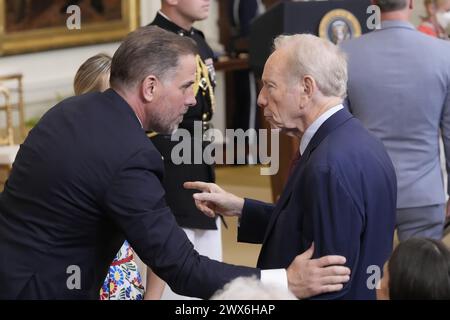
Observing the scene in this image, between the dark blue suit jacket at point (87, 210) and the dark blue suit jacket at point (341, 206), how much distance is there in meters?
0.15

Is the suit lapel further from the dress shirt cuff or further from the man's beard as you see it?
the man's beard

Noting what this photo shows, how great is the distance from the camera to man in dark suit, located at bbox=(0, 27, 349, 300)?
2650 millimetres

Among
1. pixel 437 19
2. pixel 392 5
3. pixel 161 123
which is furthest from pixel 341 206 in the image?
pixel 437 19

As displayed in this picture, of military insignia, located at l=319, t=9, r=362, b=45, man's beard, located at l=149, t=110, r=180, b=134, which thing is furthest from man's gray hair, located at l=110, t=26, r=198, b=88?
military insignia, located at l=319, t=9, r=362, b=45

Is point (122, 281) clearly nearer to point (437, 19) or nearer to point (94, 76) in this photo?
point (94, 76)

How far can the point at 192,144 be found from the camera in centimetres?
473

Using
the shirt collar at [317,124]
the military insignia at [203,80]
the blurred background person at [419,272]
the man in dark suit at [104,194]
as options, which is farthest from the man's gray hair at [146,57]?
the military insignia at [203,80]

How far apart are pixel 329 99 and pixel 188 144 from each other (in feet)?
6.46

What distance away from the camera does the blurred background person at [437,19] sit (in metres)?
6.19

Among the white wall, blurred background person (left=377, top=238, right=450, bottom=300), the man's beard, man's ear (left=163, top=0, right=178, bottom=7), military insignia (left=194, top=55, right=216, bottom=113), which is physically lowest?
the white wall

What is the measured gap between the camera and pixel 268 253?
9.28 ft

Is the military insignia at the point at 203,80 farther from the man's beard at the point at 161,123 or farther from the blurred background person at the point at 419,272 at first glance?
the blurred background person at the point at 419,272

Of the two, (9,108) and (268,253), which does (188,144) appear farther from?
(9,108)

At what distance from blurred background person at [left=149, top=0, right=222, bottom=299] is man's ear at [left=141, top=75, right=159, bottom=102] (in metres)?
1.84
